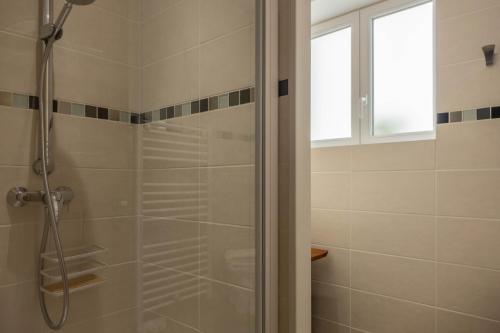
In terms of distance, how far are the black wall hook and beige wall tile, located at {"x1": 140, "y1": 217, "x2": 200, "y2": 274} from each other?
1.53 metres

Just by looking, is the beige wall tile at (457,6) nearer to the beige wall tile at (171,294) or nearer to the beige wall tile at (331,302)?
the beige wall tile at (331,302)

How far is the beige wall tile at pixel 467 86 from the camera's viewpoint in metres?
1.58

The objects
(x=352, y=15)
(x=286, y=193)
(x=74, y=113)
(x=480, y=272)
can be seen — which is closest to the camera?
(x=286, y=193)

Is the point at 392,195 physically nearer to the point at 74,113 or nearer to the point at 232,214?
the point at 232,214

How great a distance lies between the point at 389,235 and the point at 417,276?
25 centimetres

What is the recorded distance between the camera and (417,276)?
1.79 meters

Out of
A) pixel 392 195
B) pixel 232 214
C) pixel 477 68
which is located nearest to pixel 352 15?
pixel 477 68

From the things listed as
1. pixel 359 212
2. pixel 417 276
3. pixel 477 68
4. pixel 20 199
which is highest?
pixel 477 68

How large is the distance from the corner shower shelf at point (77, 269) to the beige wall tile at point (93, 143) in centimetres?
32

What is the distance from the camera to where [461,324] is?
1655mm

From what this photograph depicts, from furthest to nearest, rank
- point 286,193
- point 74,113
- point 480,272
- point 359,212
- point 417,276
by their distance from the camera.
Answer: point 359,212, point 417,276, point 480,272, point 74,113, point 286,193

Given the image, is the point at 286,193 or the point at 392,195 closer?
the point at 286,193

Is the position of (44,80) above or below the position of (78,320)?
above

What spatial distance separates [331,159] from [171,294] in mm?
1351
